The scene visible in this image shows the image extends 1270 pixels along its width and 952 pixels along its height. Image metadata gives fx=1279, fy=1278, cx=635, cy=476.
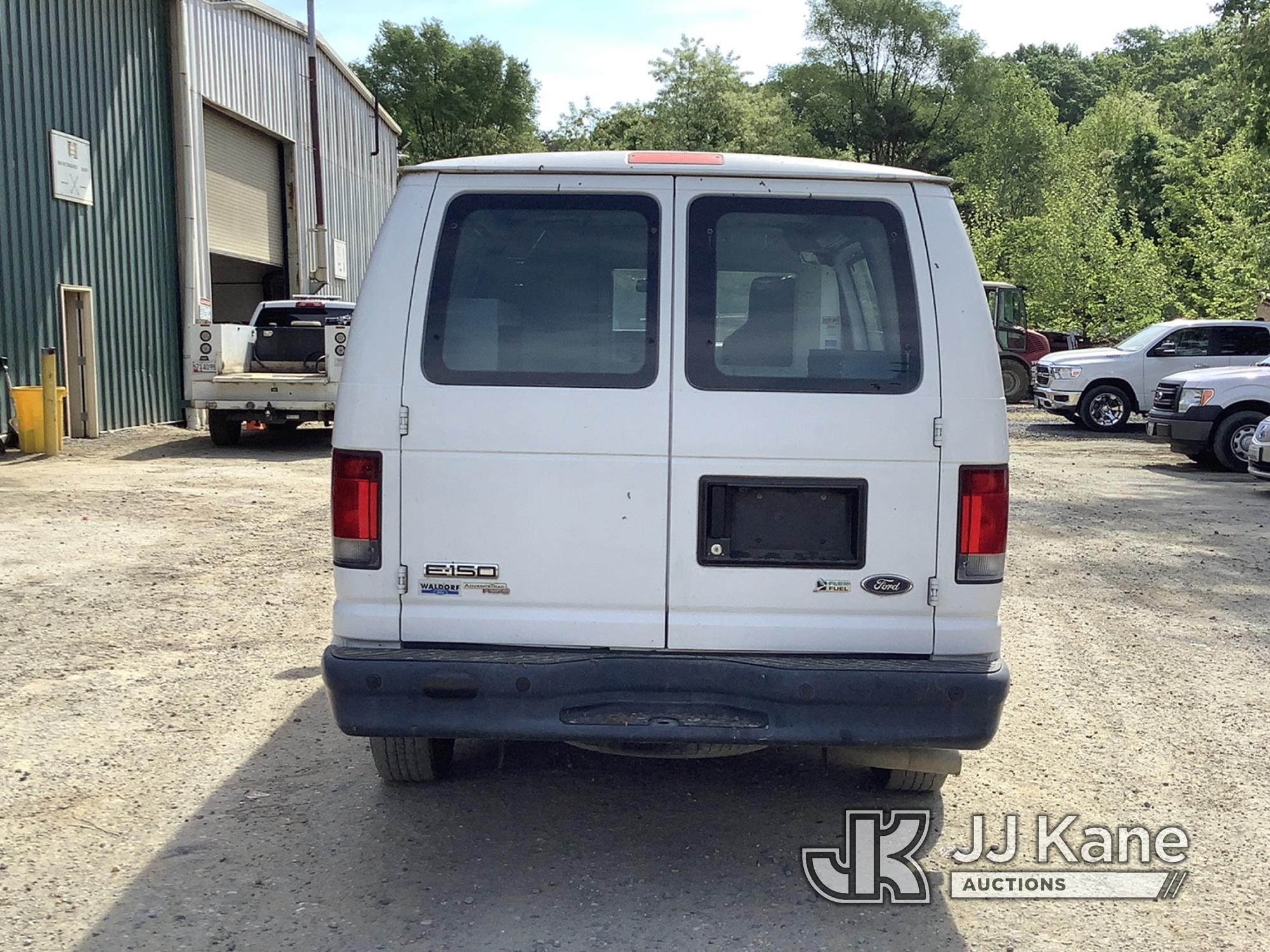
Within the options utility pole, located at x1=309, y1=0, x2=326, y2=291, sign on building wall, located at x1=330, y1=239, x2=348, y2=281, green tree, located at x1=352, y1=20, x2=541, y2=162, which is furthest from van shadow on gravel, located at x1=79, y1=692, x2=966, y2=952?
green tree, located at x1=352, y1=20, x2=541, y2=162

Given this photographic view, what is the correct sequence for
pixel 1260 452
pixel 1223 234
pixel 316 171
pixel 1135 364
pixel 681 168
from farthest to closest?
pixel 1223 234 → pixel 316 171 → pixel 1135 364 → pixel 1260 452 → pixel 681 168

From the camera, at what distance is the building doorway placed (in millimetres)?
18047

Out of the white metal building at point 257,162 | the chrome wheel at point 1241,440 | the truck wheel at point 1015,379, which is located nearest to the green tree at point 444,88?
the white metal building at point 257,162

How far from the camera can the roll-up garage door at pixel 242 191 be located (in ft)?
74.9

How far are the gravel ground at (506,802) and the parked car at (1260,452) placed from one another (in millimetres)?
5248

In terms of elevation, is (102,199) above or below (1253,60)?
below

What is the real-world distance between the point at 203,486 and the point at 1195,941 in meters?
11.6

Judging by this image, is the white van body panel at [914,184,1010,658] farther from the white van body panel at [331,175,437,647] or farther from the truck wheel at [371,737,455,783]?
the truck wheel at [371,737,455,783]

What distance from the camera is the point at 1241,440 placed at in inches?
622

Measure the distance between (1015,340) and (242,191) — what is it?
16.3m

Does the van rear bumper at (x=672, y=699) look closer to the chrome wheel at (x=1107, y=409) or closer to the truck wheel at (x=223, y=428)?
the truck wheel at (x=223, y=428)

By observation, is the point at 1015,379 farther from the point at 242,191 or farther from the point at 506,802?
the point at 506,802

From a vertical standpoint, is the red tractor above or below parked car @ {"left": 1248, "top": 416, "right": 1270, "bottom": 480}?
above

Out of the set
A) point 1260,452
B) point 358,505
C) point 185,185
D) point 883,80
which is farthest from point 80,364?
point 883,80
